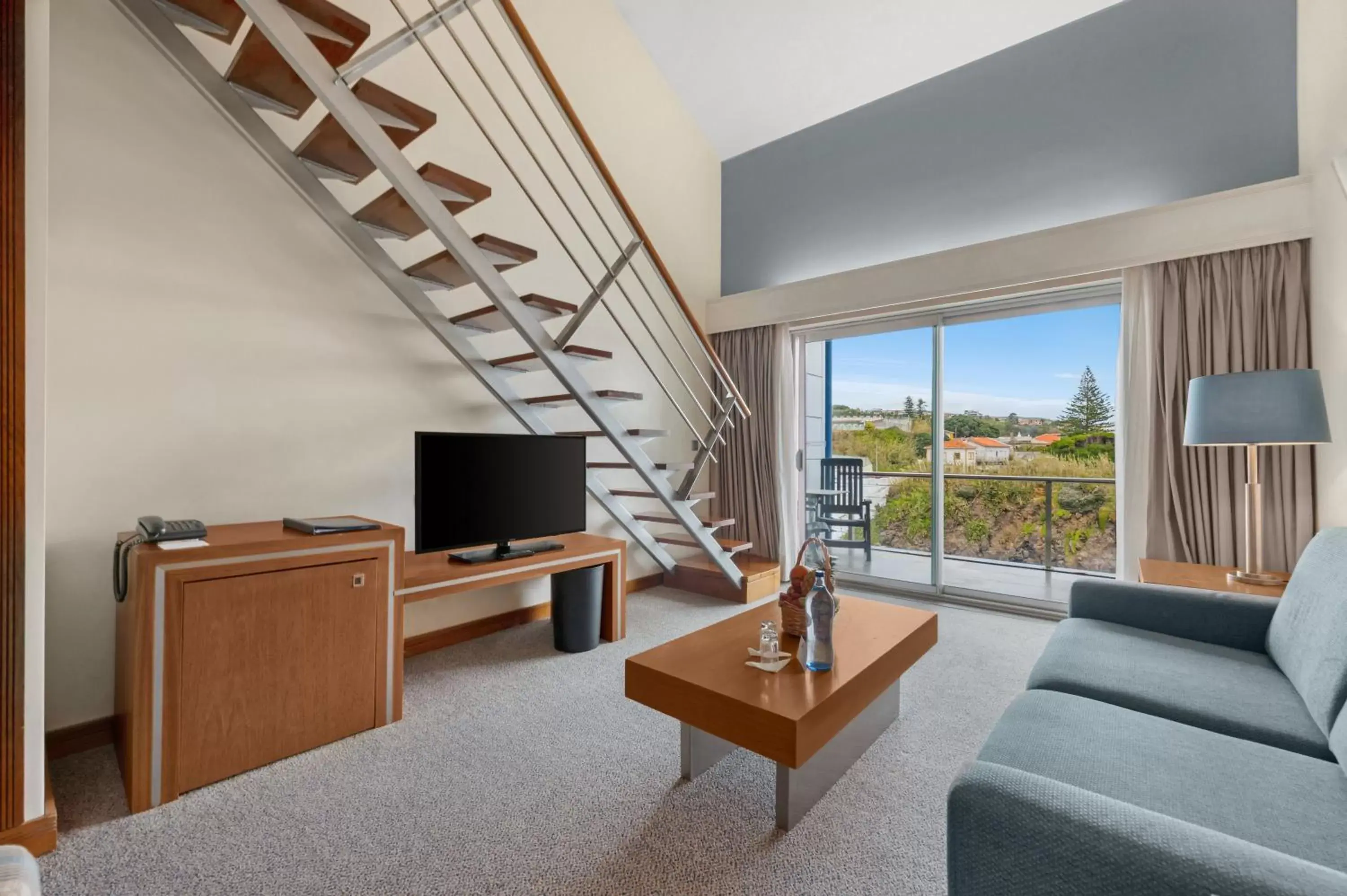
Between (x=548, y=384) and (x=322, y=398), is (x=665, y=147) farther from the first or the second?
(x=322, y=398)

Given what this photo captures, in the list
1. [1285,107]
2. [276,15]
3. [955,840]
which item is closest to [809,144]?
[1285,107]

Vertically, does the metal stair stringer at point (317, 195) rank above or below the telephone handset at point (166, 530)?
above

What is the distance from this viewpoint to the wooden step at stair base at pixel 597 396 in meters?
3.05

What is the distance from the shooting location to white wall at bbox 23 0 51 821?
1534 millimetres

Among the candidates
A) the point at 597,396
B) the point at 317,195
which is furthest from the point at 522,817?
the point at 317,195

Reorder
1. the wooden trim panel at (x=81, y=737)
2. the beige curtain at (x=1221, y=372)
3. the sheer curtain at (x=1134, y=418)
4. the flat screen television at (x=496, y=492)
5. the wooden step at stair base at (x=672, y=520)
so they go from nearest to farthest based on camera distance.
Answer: the wooden trim panel at (x=81, y=737) → the flat screen television at (x=496, y=492) → the beige curtain at (x=1221, y=372) → the sheer curtain at (x=1134, y=418) → the wooden step at stair base at (x=672, y=520)

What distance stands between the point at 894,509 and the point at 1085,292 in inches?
72.8

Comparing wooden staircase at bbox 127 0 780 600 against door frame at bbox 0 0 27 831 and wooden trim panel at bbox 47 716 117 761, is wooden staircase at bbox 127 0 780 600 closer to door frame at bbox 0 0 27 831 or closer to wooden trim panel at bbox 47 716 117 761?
door frame at bbox 0 0 27 831

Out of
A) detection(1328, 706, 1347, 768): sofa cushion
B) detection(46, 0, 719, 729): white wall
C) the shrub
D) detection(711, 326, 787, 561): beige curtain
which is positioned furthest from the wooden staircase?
detection(1328, 706, 1347, 768): sofa cushion

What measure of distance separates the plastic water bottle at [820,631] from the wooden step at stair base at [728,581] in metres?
2.25

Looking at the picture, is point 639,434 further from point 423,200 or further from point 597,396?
point 423,200

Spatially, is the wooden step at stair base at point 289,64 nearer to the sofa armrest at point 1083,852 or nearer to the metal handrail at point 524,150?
the metal handrail at point 524,150

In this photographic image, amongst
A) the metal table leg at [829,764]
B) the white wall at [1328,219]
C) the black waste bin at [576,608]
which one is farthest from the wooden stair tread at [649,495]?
the white wall at [1328,219]

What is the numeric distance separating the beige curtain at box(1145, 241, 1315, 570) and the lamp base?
0.42 metres
